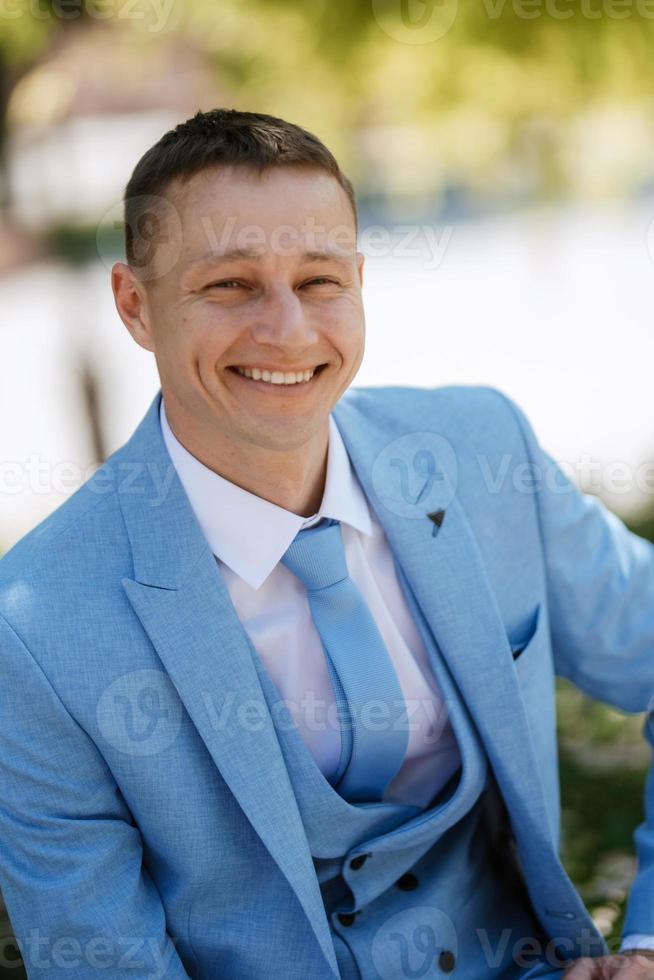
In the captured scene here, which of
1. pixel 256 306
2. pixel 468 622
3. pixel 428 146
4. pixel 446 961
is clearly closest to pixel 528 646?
pixel 468 622

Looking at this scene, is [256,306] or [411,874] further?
[411,874]

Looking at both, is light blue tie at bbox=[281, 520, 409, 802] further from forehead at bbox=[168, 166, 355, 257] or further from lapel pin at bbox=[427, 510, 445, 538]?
forehead at bbox=[168, 166, 355, 257]

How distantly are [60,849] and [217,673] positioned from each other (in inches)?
16.0

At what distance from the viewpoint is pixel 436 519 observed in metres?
2.22

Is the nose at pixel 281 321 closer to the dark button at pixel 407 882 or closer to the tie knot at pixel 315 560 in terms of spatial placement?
the tie knot at pixel 315 560

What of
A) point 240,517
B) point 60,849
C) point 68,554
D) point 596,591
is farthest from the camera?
point 596,591

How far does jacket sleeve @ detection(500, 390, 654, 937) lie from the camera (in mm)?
2295

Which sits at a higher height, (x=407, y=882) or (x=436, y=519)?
(x=436, y=519)

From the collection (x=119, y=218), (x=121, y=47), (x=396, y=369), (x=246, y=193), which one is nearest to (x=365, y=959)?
(x=246, y=193)

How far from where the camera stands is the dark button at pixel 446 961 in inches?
82.2

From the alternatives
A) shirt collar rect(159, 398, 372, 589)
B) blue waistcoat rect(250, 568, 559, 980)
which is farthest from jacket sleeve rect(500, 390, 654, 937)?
shirt collar rect(159, 398, 372, 589)

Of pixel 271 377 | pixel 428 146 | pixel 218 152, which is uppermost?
pixel 428 146

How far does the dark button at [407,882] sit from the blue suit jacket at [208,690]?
0.77 ft

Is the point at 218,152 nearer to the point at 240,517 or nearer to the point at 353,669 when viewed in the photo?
the point at 240,517
